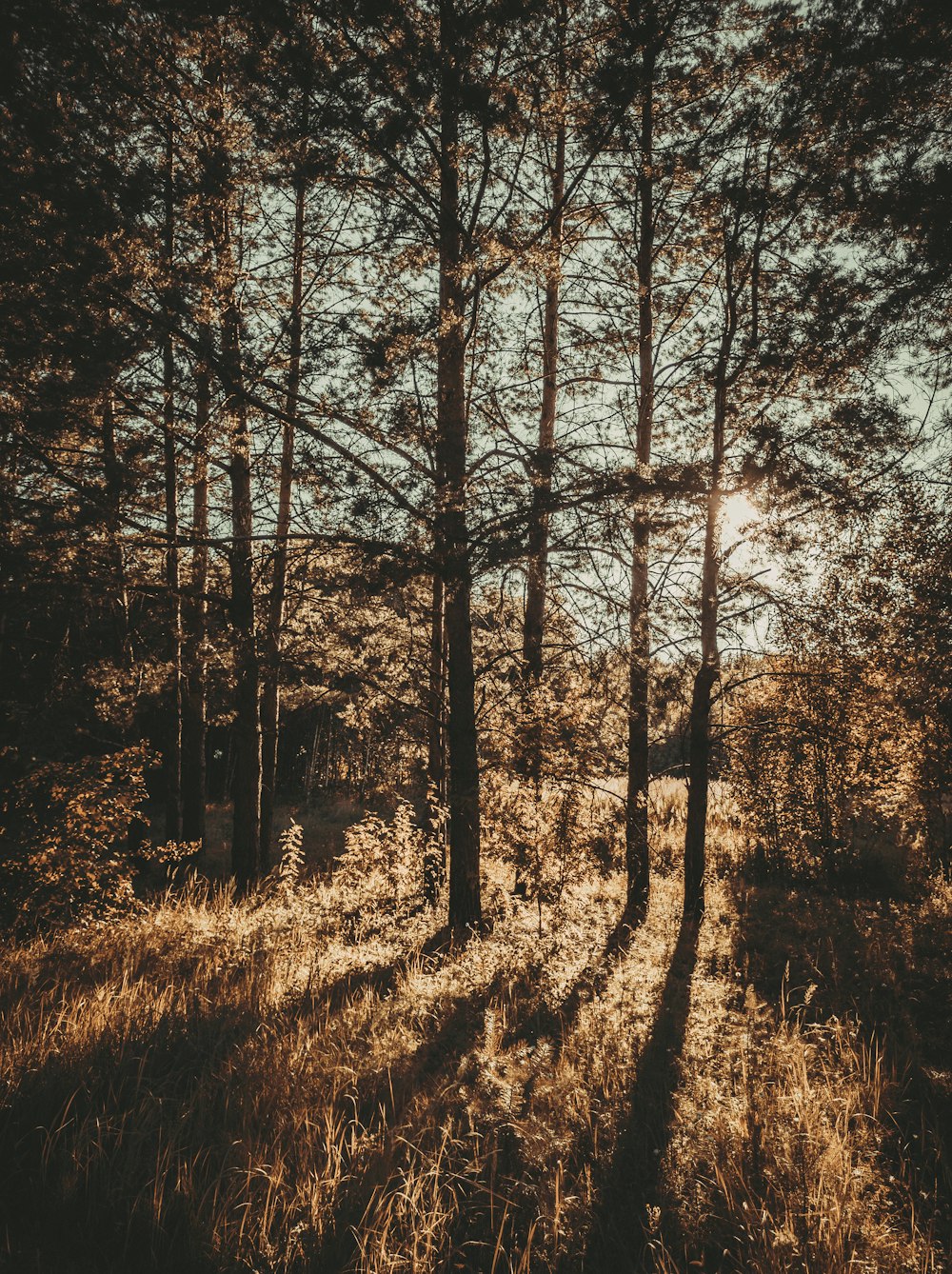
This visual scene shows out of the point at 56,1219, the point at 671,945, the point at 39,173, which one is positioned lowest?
the point at 671,945

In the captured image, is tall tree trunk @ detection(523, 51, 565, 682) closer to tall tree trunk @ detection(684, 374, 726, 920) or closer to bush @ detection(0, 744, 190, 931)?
tall tree trunk @ detection(684, 374, 726, 920)

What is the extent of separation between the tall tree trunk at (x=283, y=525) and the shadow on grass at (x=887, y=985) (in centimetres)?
584

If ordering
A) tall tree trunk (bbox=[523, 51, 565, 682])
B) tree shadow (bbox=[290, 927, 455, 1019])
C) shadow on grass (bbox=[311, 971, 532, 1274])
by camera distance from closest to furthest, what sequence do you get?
shadow on grass (bbox=[311, 971, 532, 1274]), tree shadow (bbox=[290, 927, 455, 1019]), tall tree trunk (bbox=[523, 51, 565, 682])

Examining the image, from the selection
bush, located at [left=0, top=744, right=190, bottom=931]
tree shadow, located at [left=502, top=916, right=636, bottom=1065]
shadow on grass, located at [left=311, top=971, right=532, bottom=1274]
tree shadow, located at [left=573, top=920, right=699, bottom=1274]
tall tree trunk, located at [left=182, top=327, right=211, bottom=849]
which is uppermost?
tall tree trunk, located at [left=182, top=327, right=211, bottom=849]

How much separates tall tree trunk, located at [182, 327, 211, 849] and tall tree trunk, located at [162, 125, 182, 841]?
200mm

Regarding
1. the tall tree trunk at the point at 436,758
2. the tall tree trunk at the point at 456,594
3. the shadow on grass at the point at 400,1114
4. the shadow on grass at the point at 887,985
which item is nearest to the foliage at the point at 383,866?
the tall tree trunk at the point at 436,758

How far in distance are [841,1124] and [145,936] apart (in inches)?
217

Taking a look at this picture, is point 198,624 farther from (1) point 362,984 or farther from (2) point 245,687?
(1) point 362,984

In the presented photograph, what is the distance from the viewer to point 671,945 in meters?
6.96

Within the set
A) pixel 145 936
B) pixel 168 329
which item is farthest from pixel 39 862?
pixel 168 329

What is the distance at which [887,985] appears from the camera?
20.6ft

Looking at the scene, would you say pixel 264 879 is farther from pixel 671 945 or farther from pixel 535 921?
pixel 671 945

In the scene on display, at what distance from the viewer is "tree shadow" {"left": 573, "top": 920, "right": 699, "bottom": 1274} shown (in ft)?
8.10

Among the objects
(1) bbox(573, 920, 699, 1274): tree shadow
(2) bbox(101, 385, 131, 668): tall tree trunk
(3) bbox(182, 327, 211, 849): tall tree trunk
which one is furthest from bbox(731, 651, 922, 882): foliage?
(2) bbox(101, 385, 131, 668): tall tree trunk
